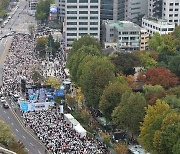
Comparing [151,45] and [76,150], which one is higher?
[151,45]

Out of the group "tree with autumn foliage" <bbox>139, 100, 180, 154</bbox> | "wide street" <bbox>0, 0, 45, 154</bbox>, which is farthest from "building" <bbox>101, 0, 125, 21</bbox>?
"tree with autumn foliage" <bbox>139, 100, 180, 154</bbox>

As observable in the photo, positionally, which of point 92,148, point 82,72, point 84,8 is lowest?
point 92,148

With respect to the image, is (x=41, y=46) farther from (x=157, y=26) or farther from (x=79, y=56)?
(x=79, y=56)

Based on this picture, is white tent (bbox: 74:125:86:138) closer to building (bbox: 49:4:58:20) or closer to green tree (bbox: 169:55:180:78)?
green tree (bbox: 169:55:180:78)

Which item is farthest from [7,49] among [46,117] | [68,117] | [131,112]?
[131,112]

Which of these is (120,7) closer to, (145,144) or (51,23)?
(51,23)

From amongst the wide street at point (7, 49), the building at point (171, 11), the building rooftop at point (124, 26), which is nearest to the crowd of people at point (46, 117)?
the wide street at point (7, 49)

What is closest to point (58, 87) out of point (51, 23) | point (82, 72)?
point (82, 72)
